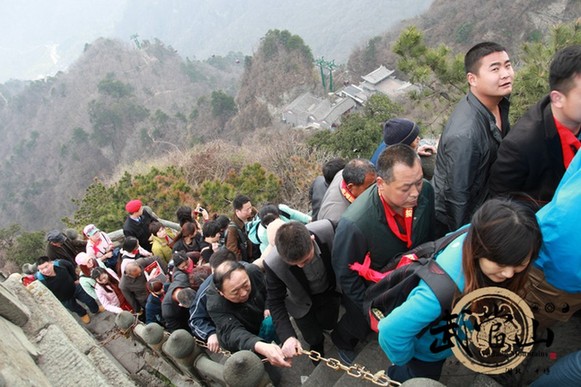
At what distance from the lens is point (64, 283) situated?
16.5ft

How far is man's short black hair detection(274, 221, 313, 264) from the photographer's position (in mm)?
2445

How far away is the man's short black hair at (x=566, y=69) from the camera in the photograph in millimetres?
2008

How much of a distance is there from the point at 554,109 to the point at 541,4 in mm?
37133

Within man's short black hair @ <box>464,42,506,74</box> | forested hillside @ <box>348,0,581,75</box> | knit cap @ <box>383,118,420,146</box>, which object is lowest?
forested hillside @ <box>348,0,581,75</box>

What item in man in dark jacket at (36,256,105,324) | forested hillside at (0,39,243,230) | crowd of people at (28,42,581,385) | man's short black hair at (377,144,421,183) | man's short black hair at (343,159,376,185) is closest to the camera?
crowd of people at (28,42,581,385)

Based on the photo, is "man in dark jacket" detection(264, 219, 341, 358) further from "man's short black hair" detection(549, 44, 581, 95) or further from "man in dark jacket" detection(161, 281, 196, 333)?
"man's short black hair" detection(549, 44, 581, 95)

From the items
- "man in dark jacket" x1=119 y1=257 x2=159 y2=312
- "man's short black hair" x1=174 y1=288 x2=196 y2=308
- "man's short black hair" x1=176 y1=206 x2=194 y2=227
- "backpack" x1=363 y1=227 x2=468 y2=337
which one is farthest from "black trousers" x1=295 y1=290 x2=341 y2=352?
"man's short black hair" x1=176 y1=206 x2=194 y2=227

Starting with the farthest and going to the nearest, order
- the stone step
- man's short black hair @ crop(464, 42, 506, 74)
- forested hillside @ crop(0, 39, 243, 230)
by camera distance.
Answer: forested hillside @ crop(0, 39, 243, 230), the stone step, man's short black hair @ crop(464, 42, 506, 74)

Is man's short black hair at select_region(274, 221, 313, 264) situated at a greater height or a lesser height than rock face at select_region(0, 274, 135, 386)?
lesser

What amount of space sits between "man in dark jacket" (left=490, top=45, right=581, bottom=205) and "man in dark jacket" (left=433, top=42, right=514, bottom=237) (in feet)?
0.55

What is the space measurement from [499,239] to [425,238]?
119 cm

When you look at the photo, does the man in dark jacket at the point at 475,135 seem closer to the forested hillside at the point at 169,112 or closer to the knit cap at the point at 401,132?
the knit cap at the point at 401,132

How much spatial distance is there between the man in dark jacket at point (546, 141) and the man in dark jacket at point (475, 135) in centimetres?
17

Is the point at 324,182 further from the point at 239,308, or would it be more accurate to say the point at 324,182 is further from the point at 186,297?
the point at 186,297
